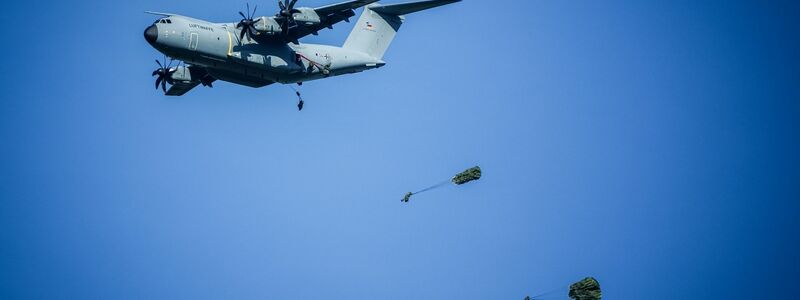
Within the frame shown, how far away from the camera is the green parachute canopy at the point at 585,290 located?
1041 inches

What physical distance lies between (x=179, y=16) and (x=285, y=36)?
3533 millimetres

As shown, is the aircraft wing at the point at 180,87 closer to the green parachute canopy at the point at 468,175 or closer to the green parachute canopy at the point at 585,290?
the green parachute canopy at the point at 468,175

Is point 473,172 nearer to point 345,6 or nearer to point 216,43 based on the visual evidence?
point 345,6

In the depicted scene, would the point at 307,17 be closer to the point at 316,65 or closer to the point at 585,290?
the point at 316,65

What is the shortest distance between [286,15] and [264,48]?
131cm

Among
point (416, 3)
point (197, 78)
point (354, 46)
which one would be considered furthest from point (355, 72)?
point (197, 78)

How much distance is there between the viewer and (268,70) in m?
29.6

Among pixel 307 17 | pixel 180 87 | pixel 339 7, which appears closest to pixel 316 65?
pixel 307 17

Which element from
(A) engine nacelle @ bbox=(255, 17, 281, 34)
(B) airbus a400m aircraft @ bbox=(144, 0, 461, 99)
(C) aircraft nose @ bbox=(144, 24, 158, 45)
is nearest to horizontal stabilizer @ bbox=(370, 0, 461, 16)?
(B) airbus a400m aircraft @ bbox=(144, 0, 461, 99)

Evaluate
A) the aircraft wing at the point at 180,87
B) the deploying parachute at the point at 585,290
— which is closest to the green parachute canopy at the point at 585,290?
the deploying parachute at the point at 585,290

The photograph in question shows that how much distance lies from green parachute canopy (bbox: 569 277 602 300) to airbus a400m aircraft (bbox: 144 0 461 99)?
10345 mm

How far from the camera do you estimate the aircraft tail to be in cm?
3338

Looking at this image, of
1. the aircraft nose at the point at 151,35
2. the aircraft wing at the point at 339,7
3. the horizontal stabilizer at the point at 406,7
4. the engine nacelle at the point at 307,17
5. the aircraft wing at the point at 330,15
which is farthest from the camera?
the horizontal stabilizer at the point at 406,7

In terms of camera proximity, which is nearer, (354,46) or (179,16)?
(179,16)
